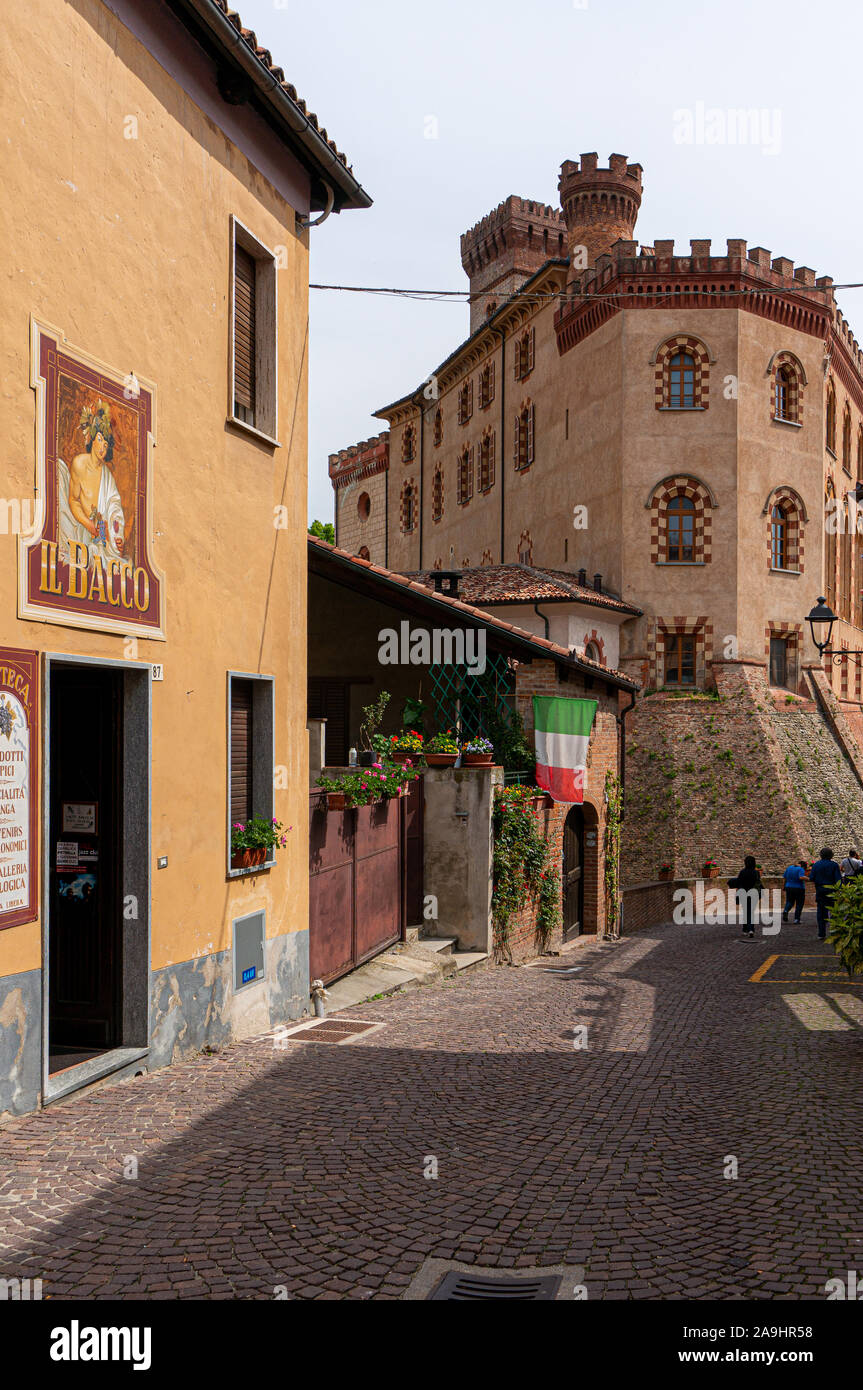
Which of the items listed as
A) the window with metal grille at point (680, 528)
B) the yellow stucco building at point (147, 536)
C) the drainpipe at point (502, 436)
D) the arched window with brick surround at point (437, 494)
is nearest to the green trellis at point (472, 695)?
the yellow stucco building at point (147, 536)

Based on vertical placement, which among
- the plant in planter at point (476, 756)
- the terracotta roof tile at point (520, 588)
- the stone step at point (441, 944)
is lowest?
the stone step at point (441, 944)

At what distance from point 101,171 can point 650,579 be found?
75.4ft

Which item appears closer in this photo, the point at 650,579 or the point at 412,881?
the point at 412,881

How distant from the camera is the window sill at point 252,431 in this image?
8555 millimetres

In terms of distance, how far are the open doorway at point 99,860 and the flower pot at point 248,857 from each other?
137 cm

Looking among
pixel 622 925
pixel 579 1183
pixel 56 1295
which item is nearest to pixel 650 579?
pixel 622 925

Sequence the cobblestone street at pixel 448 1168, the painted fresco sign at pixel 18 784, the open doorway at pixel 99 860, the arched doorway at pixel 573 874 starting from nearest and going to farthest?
the cobblestone street at pixel 448 1168 → the painted fresco sign at pixel 18 784 → the open doorway at pixel 99 860 → the arched doorway at pixel 573 874

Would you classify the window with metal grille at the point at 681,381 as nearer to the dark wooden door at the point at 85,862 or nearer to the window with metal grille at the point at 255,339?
the window with metal grille at the point at 255,339

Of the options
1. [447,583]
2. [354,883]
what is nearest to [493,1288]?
[354,883]

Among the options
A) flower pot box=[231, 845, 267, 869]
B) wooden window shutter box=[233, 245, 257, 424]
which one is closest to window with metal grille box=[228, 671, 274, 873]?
flower pot box=[231, 845, 267, 869]

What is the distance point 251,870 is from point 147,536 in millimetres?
3047

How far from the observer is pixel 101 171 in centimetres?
677

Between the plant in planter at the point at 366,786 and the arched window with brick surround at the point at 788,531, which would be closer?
the plant in planter at the point at 366,786
